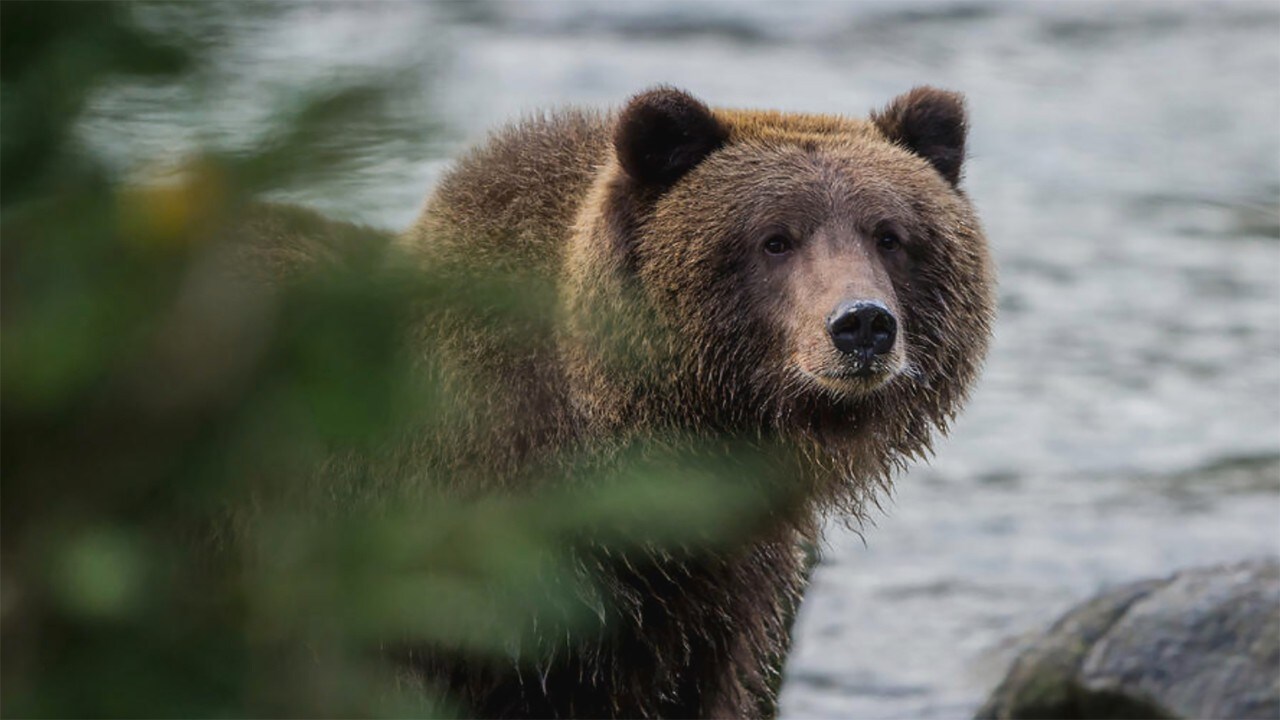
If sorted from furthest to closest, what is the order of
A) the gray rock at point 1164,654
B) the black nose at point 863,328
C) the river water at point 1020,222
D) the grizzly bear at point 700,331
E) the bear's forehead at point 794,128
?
the gray rock at point 1164,654, the bear's forehead at point 794,128, the grizzly bear at point 700,331, the black nose at point 863,328, the river water at point 1020,222

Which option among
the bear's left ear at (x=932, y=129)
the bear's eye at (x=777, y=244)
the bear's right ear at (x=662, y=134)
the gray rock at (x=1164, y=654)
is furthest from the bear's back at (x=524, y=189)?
the gray rock at (x=1164, y=654)

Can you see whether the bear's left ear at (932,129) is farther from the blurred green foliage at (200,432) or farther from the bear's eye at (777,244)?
the blurred green foliage at (200,432)

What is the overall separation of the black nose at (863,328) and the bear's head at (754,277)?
0.23ft

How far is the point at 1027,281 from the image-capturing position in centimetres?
1288

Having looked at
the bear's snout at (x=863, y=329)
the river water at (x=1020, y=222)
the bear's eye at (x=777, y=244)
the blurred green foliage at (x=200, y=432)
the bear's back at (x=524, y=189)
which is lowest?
the river water at (x=1020, y=222)

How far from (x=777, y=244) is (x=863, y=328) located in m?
0.42

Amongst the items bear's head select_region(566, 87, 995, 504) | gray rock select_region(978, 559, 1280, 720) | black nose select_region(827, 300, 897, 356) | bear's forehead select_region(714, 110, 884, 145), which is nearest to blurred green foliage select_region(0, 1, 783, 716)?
black nose select_region(827, 300, 897, 356)

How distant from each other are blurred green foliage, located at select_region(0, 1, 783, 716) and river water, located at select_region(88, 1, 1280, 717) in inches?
1.6

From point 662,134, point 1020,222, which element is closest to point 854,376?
point 662,134

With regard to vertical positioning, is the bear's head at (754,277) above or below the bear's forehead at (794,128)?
below

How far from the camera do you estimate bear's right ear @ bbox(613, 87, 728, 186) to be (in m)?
4.88

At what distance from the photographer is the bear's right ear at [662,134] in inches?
192

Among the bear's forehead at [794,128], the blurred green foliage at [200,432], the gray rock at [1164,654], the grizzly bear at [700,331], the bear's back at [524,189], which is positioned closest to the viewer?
the blurred green foliage at [200,432]

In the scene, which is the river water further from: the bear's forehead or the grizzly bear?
the bear's forehead
